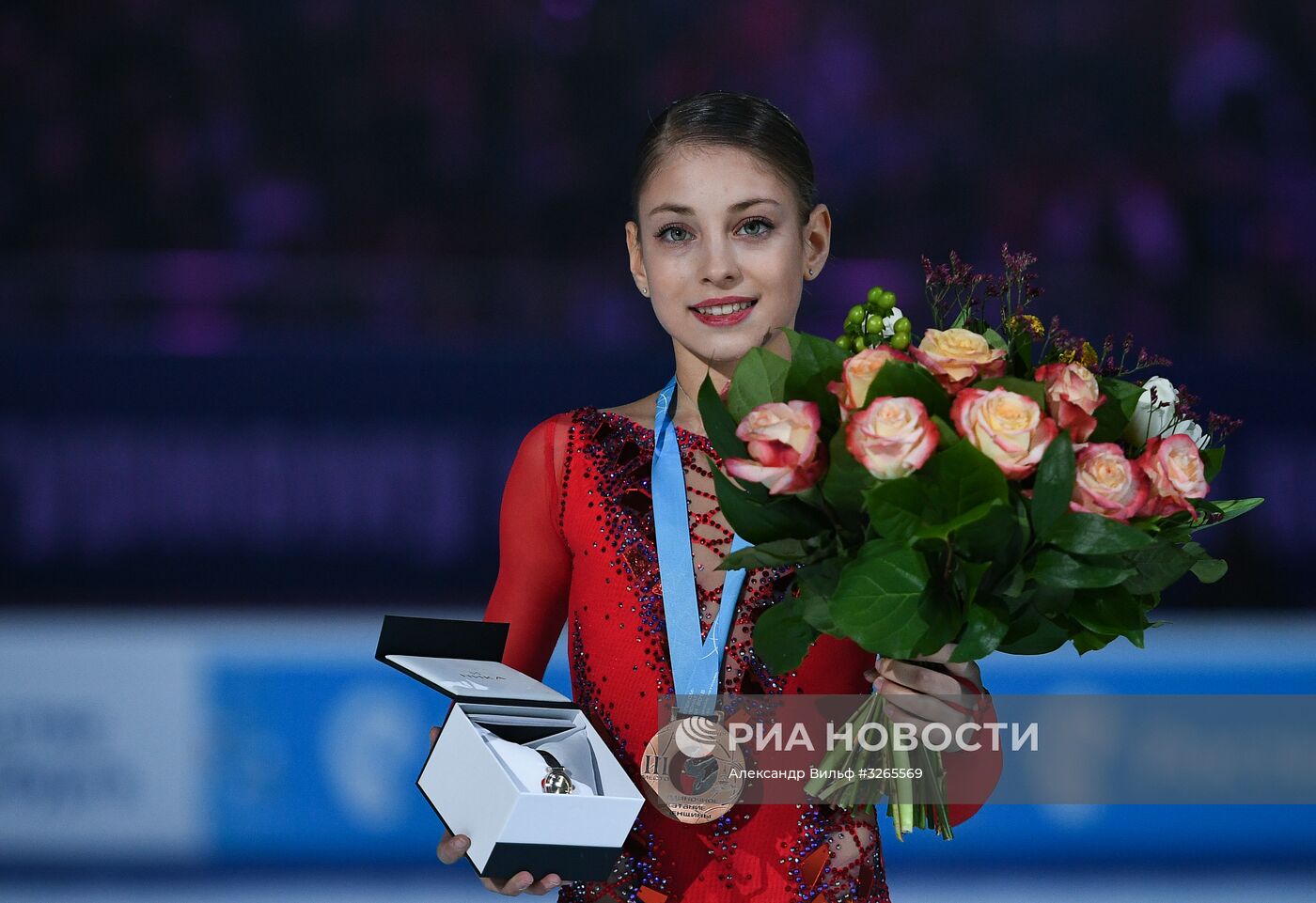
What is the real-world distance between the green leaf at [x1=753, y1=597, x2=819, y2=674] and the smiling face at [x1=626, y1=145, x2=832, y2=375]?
1.28 ft

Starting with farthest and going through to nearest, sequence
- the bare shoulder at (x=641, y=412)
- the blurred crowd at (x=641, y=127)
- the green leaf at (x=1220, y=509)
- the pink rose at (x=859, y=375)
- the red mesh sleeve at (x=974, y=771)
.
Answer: the blurred crowd at (x=641, y=127)
the bare shoulder at (x=641, y=412)
the red mesh sleeve at (x=974, y=771)
the green leaf at (x=1220, y=509)
the pink rose at (x=859, y=375)

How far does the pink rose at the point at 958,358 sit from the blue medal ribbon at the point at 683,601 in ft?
1.39

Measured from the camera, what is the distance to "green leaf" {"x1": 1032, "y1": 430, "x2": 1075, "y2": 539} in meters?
1.29

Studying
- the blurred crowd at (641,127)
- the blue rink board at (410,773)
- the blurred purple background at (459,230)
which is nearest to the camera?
the blue rink board at (410,773)

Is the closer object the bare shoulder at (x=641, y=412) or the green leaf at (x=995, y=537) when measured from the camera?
the green leaf at (x=995, y=537)

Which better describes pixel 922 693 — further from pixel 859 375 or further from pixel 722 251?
pixel 722 251

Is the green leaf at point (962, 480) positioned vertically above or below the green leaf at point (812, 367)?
below

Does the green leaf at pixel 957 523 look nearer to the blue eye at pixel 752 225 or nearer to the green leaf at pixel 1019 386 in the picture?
the green leaf at pixel 1019 386

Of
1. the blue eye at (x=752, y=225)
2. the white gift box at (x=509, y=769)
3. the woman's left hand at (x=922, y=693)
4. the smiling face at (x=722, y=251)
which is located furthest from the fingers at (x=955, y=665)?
the blue eye at (x=752, y=225)

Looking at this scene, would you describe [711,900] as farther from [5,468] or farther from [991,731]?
[5,468]

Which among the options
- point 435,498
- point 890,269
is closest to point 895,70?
point 890,269

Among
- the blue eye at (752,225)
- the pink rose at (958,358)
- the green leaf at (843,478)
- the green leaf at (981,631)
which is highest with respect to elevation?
the blue eye at (752,225)

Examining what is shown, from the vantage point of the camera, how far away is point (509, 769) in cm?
145

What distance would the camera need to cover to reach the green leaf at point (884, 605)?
132 cm
